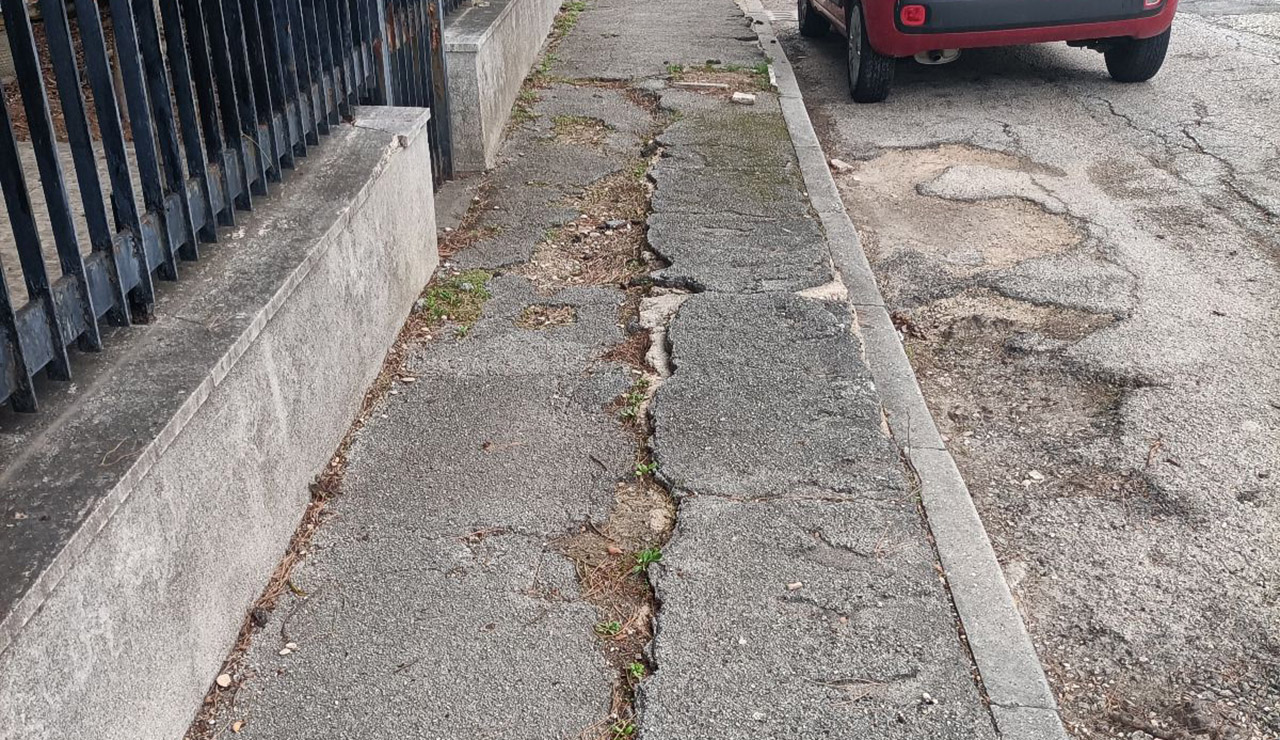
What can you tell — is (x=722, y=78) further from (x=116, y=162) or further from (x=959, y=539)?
(x=116, y=162)

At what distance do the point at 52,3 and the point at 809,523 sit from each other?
7.68 feet

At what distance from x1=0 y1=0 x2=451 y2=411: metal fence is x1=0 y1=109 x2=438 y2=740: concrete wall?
0.13 m

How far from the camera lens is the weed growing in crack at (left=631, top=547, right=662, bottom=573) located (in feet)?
10.5

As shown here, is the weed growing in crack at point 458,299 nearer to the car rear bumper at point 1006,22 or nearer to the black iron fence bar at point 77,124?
the black iron fence bar at point 77,124

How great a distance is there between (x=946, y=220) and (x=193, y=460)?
4.53m

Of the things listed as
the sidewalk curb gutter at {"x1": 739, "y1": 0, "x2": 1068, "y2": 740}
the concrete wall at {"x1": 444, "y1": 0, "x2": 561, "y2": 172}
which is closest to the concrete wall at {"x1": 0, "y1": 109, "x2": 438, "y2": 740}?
the sidewalk curb gutter at {"x1": 739, "y1": 0, "x2": 1068, "y2": 740}

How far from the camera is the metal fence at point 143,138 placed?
2.42m

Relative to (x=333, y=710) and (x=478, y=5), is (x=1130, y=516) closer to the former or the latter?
(x=333, y=710)

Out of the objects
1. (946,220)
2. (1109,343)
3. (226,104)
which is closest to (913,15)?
(946,220)

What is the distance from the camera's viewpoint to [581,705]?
A: 2.71 meters

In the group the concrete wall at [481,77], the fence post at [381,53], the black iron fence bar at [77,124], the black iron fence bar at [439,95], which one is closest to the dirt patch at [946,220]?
the concrete wall at [481,77]

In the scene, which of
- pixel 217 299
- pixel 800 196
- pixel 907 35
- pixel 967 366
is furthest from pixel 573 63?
pixel 217 299

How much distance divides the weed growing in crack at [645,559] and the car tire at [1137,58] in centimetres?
696

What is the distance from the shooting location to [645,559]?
10.6 ft
